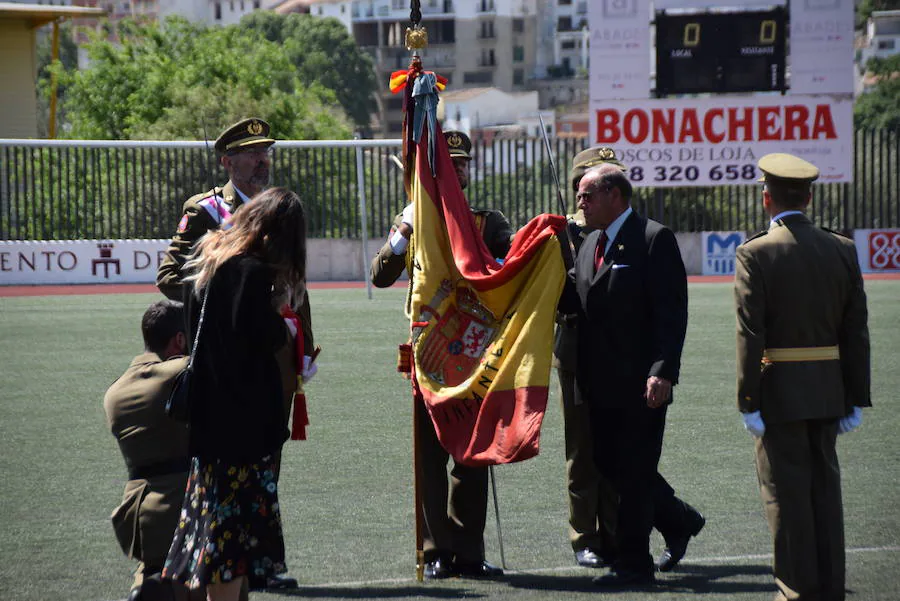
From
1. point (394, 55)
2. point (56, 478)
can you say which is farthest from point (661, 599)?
point (394, 55)

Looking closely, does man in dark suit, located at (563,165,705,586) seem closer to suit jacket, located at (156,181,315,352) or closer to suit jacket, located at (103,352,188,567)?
suit jacket, located at (156,181,315,352)

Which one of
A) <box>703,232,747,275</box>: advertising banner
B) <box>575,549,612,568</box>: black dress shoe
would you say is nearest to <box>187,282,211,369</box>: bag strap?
<box>575,549,612,568</box>: black dress shoe

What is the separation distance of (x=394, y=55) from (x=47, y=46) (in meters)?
34.6

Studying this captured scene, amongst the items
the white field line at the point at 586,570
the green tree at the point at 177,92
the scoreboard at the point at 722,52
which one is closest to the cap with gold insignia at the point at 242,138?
the white field line at the point at 586,570

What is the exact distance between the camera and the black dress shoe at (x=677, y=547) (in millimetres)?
6117

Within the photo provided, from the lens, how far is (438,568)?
19.8ft

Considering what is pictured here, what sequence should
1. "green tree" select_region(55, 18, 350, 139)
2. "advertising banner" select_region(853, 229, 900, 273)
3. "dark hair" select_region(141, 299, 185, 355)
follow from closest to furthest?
"dark hair" select_region(141, 299, 185, 355), "advertising banner" select_region(853, 229, 900, 273), "green tree" select_region(55, 18, 350, 139)

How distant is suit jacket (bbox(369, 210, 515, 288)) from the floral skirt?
1.51 metres

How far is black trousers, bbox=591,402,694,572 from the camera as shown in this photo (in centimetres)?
586

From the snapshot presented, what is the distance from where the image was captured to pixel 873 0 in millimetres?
103188

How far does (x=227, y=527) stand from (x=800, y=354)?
2207 millimetres

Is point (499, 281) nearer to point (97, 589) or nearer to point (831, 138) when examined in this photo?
point (97, 589)

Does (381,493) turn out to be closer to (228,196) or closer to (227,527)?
(228,196)

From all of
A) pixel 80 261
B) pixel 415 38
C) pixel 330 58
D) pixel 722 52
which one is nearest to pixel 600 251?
pixel 415 38
